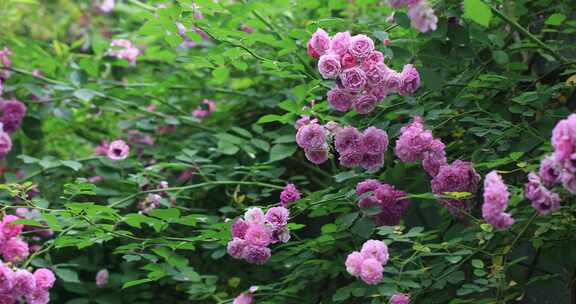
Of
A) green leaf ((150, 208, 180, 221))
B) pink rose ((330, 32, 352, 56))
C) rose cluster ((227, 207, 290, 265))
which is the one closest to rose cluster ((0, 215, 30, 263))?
green leaf ((150, 208, 180, 221))

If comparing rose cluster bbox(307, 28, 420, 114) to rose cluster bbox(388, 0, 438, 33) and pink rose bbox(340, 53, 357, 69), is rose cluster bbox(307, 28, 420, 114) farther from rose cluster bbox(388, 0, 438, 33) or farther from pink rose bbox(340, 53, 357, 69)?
rose cluster bbox(388, 0, 438, 33)

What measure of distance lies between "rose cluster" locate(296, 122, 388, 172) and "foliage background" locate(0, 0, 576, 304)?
0.15 m

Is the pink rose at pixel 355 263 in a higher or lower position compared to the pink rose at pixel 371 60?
lower

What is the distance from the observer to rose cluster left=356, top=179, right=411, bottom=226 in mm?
2025

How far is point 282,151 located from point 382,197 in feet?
1.93

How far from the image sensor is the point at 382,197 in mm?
2027

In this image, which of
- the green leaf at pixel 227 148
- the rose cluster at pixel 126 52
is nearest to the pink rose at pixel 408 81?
the green leaf at pixel 227 148

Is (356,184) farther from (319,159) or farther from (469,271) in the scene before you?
(469,271)

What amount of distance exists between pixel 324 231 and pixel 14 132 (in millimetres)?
1578

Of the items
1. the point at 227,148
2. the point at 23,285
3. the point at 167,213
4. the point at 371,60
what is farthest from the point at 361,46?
the point at 23,285

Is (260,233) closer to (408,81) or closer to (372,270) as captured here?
(372,270)

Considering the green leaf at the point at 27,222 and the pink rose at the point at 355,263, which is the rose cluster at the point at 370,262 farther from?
the green leaf at the point at 27,222

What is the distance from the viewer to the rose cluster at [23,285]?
7.05 ft

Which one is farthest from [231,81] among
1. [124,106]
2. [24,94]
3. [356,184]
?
[356,184]
